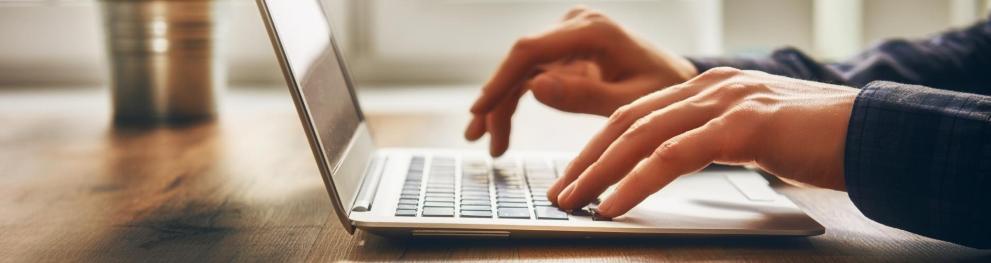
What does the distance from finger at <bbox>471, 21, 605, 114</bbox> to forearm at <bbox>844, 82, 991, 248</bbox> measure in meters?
0.37

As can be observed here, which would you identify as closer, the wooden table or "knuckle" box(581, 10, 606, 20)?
the wooden table

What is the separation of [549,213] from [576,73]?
344mm

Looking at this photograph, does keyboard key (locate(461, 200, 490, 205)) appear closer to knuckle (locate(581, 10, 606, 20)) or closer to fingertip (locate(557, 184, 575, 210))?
fingertip (locate(557, 184, 575, 210))

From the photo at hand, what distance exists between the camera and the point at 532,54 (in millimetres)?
861

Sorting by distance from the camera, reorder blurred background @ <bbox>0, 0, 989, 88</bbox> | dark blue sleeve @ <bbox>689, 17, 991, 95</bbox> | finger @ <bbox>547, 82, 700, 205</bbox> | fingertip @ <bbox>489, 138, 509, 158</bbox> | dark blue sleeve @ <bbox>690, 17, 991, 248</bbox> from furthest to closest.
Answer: blurred background @ <bbox>0, 0, 989, 88</bbox> → dark blue sleeve @ <bbox>689, 17, 991, 95</bbox> → fingertip @ <bbox>489, 138, 509, 158</bbox> → finger @ <bbox>547, 82, 700, 205</bbox> → dark blue sleeve @ <bbox>690, 17, 991, 248</bbox>

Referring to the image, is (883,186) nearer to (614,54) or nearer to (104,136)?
(614,54)

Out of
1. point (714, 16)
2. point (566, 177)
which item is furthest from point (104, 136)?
point (714, 16)

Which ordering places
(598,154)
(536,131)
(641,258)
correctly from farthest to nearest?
(536,131), (598,154), (641,258)

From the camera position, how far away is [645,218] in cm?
56

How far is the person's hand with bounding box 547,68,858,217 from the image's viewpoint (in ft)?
1.81

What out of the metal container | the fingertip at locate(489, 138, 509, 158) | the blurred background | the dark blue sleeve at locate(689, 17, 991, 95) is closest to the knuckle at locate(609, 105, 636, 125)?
the fingertip at locate(489, 138, 509, 158)

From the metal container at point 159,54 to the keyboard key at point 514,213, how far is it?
0.81m

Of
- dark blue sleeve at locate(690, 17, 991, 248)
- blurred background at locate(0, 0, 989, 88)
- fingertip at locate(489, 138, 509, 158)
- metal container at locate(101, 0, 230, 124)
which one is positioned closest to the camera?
dark blue sleeve at locate(690, 17, 991, 248)

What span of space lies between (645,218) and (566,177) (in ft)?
0.23
